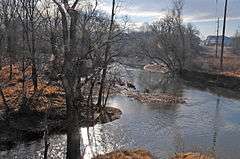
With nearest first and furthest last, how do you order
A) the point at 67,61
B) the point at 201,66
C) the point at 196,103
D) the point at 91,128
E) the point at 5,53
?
1. the point at 67,61
2. the point at 91,128
3. the point at 196,103
4. the point at 5,53
5. the point at 201,66

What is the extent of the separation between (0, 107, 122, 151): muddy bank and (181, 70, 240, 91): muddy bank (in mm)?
29753

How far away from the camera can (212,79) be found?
68750 millimetres

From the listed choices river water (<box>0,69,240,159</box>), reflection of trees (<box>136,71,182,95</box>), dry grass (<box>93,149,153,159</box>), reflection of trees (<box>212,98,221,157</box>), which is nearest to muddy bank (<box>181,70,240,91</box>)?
reflection of trees (<box>136,71,182,95</box>)

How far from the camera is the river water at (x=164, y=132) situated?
89.1ft

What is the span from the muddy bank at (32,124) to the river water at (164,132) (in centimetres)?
95

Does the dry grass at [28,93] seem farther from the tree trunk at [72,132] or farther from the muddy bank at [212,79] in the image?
the muddy bank at [212,79]

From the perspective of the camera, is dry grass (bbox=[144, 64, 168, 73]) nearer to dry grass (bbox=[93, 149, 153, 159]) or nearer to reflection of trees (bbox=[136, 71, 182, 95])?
reflection of trees (bbox=[136, 71, 182, 95])

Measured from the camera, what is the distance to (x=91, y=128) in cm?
3297

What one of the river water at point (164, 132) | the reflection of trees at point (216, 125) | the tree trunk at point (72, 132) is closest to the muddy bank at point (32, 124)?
the river water at point (164, 132)

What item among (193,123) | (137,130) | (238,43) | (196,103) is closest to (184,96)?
(196,103)

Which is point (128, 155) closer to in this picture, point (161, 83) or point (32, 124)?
point (32, 124)

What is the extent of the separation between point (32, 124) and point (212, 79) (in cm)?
4296

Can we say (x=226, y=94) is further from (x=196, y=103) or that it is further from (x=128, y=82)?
(x=128, y=82)

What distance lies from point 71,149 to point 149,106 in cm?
2449
